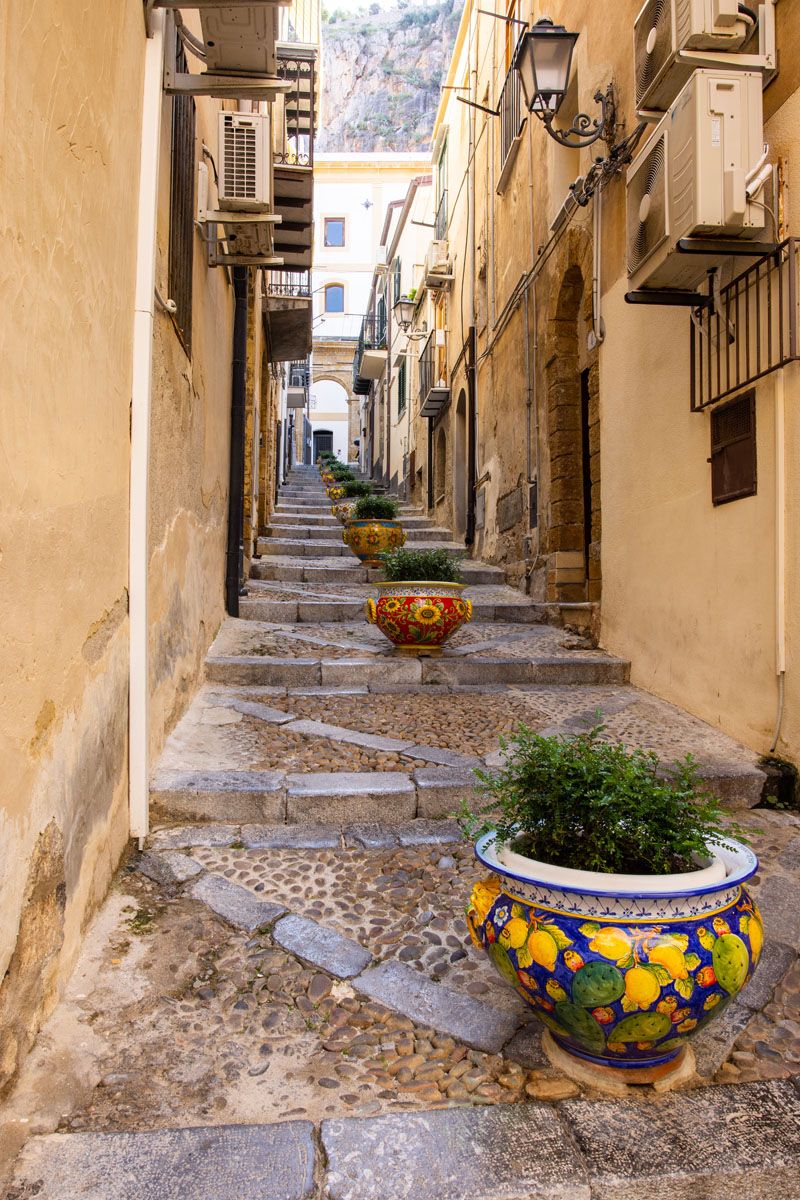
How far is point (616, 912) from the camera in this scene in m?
1.51

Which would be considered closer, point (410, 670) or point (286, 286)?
point (410, 670)

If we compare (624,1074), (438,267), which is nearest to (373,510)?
(438,267)

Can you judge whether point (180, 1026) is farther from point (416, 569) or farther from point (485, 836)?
point (416, 569)

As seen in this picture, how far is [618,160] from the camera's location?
16.9ft

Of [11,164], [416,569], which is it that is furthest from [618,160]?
[11,164]

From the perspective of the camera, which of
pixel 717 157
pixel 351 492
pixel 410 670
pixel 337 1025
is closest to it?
pixel 337 1025

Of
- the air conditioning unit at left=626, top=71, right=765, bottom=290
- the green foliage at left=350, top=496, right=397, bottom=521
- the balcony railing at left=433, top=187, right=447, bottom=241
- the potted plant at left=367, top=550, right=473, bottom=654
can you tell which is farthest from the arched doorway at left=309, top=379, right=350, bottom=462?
the air conditioning unit at left=626, top=71, right=765, bottom=290

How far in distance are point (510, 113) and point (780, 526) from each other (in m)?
7.15

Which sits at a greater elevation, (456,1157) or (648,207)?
(648,207)

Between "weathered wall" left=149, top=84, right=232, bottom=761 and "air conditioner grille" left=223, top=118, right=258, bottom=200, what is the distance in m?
0.18

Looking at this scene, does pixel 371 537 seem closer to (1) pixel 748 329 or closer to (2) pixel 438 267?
(1) pixel 748 329

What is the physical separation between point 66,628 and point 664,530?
11.3 feet

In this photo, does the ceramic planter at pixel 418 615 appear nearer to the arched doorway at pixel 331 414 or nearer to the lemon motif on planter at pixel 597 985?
the lemon motif on planter at pixel 597 985

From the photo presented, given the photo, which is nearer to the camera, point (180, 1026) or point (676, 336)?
point (180, 1026)
